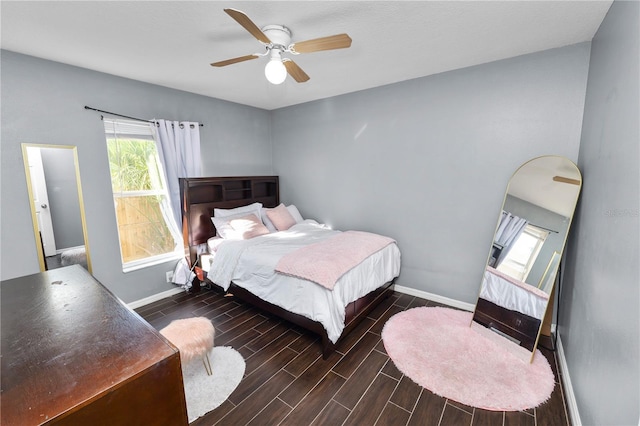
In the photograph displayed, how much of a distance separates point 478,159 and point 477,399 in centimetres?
213

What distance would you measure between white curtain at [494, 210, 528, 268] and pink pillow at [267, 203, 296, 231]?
2553 millimetres

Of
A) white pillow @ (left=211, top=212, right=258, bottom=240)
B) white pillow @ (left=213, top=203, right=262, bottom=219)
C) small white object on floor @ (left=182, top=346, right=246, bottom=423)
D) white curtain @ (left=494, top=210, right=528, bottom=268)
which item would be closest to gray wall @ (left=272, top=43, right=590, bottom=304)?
white curtain @ (left=494, top=210, right=528, bottom=268)

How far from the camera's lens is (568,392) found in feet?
5.92

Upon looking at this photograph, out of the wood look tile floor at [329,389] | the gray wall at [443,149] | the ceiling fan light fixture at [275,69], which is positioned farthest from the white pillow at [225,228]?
the ceiling fan light fixture at [275,69]

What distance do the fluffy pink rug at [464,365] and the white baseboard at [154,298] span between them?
2.61 metres

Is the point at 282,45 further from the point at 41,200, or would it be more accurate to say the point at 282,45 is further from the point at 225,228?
the point at 41,200

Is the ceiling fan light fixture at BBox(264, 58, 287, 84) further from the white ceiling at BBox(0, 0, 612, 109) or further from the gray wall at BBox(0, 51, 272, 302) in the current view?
the gray wall at BBox(0, 51, 272, 302)

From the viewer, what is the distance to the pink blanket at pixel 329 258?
2.23 m

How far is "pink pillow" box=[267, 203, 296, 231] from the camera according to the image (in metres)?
3.84

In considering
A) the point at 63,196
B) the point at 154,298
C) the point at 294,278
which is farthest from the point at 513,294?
the point at 63,196

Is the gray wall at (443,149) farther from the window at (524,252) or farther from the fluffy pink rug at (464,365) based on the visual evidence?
the fluffy pink rug at (464,365)

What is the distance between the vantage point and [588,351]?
158 cm

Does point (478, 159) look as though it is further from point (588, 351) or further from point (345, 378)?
point (345, 378)

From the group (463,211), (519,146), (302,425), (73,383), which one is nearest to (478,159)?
(519,146)
